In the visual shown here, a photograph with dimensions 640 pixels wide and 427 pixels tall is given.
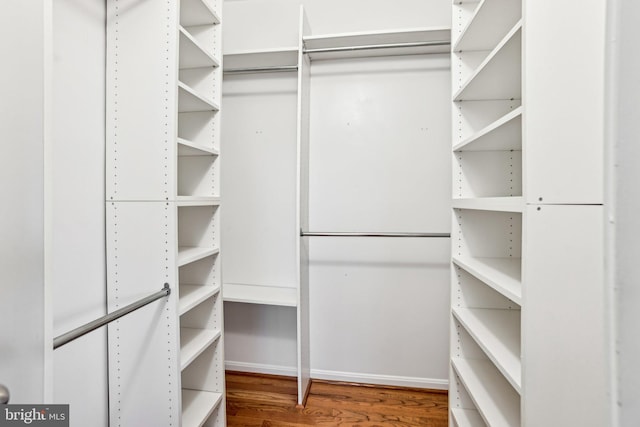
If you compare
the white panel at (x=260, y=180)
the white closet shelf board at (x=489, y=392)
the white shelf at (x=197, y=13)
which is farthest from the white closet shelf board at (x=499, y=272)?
the white shelf at (x=197, y=13)

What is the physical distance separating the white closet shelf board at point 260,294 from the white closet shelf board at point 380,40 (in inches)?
64.2

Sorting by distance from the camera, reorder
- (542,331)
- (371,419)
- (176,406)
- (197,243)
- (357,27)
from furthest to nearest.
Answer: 1. (357,27)
2. (371,419)
3. (197,243)
4. (176,406)
5. (542,331)

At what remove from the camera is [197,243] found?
1.57 metres

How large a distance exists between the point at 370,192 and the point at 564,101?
50.0 inches

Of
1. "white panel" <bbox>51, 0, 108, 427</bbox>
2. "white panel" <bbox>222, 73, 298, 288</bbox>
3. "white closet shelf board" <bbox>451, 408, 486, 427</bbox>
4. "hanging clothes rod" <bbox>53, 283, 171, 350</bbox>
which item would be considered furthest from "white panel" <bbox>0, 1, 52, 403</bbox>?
"white closet shelf board" <bbox>451, 408, 486, 427</bbox>

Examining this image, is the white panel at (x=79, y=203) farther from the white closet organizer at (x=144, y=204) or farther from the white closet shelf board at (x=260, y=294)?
the white closet shelf board at (x=260, y=294)

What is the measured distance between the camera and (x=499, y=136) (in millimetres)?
1214

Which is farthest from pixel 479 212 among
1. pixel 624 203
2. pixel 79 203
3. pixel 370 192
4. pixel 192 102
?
pixel 79 203

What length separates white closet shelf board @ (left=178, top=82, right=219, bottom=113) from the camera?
130 centimetres

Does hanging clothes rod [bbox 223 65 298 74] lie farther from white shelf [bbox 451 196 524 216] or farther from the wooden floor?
the wooden floor

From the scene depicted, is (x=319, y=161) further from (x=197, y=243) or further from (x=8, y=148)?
(x=8, y=148)

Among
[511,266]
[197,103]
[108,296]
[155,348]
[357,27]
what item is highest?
[357,27]

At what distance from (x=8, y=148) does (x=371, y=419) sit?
6.46 ft

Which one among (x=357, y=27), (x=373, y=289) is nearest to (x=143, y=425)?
(x=373, y=289)
